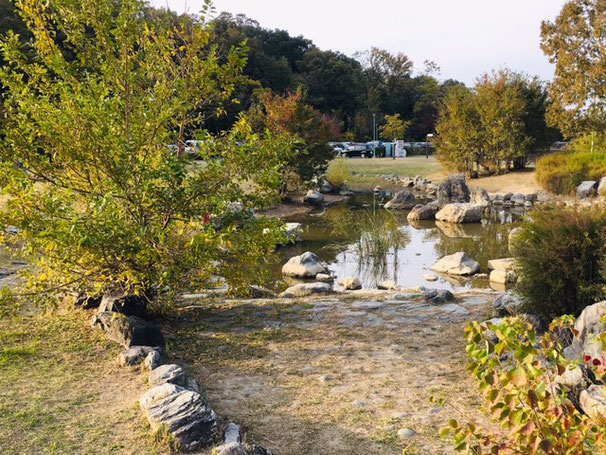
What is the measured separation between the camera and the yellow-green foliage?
20.0 metres

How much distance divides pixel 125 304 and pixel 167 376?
1814mm

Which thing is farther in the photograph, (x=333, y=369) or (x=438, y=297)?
(x=438, y=297)

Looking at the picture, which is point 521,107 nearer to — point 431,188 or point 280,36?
point 431,188

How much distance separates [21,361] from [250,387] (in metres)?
1.88

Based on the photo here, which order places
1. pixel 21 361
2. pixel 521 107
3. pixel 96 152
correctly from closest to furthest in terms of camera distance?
pixel 21 361
pixel 96 152
pixel 521 107

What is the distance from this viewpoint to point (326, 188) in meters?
22.7

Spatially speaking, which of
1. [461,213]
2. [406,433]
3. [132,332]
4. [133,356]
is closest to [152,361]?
[133,356]

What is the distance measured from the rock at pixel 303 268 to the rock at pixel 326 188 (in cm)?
1224

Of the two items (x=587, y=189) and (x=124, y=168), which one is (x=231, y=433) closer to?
(x=124, y=168)

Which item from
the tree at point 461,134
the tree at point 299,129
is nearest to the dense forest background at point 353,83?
the tree at point 461,134

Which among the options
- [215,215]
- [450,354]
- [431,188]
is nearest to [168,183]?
[215,215]

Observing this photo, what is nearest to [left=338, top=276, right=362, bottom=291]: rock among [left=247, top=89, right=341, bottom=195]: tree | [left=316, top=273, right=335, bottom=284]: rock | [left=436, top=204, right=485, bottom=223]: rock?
[left=316, top=273, right=335, bottom=284]: rock

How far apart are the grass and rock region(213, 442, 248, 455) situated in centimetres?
40

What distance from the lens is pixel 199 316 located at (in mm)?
6227
